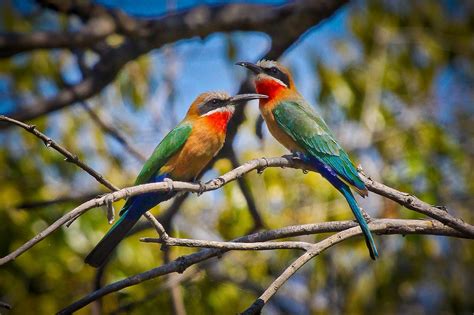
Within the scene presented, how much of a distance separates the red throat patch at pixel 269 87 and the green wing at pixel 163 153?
44 centimetres

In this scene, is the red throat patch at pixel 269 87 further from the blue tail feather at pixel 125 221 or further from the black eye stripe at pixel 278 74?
the blue tail feather at pixel 125 221

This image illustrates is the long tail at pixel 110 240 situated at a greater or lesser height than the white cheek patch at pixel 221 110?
lesser

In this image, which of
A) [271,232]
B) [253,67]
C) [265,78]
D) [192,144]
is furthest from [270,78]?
[271,232]

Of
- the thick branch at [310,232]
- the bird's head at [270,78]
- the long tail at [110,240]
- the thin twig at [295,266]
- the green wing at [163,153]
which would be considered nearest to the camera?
the thin twig at [295,266]

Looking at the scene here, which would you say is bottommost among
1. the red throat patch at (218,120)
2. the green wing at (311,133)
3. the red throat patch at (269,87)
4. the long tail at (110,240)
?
the long tail at (110,240)

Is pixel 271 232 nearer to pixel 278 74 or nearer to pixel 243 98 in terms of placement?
pixel 243 98

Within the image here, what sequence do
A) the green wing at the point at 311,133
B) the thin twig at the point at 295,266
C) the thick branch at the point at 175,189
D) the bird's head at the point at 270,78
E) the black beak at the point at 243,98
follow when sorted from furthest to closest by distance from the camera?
the bird's head at the point at 270,78, the black beak at the point at 243,98, the green wing at the point at 311,133, the thin twig at the point at 295,266, the thick branch at the point at 175,189

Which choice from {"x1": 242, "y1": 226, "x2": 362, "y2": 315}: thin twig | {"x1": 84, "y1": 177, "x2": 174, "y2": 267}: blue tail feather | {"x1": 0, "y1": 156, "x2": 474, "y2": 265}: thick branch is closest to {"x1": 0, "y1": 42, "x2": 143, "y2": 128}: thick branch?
{"x1": 84, "y1": 177, "x2": 174, "y2": 267}: blue tail feather

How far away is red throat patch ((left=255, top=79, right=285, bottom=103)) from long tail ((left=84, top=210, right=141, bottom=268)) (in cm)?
99

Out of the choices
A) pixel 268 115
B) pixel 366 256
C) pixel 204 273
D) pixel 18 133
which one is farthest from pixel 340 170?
pixel 18 133

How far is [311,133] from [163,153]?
74cm

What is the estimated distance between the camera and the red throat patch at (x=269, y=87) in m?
3.70

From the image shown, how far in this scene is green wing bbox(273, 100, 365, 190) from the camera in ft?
9.85

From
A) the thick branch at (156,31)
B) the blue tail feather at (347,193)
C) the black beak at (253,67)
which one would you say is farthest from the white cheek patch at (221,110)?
the thick branch at (156,31)
